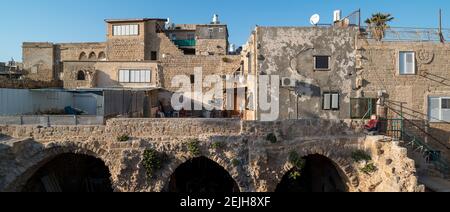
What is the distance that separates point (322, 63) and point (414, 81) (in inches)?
198

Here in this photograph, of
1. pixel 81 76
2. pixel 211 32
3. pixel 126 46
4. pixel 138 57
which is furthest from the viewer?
pixel 211 32

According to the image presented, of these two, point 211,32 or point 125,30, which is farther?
point 211,32

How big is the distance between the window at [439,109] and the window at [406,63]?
1.90 meters

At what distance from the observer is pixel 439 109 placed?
60.2 ft

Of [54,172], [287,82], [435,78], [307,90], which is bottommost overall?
[54,172]

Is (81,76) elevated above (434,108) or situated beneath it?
elevated above

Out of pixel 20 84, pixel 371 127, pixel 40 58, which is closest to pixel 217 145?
pixel 371 127

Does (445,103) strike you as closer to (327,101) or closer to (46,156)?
(327,101)

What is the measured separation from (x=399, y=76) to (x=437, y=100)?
244 centimetres

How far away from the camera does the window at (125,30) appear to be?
107 ft

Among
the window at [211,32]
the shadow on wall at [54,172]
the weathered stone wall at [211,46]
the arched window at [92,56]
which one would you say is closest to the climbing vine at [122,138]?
the shadow on wall at [54,172]

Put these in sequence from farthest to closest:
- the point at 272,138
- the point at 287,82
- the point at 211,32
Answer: the point at 211,32 → the point at 287,82 → the point at 272,138

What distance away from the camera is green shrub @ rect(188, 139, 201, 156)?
14.1 meters

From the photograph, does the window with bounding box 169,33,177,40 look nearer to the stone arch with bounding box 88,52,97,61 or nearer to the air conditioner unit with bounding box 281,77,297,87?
the stone arch with bounding box 88,52,97,61
